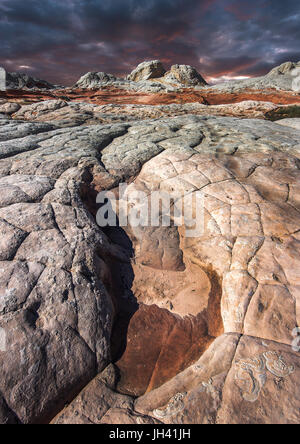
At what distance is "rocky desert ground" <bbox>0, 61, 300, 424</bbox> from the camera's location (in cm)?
238

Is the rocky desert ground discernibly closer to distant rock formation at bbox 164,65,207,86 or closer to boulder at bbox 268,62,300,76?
boulder at bbox 268,62,300,76

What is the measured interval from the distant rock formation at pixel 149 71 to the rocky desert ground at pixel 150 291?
46.4 metres

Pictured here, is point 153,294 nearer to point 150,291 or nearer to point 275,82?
point 150,291

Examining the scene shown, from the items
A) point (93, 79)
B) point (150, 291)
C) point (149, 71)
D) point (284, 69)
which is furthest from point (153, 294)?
point (149, 71)

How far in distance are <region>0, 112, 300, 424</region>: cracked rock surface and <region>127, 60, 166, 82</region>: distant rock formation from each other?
155 feet

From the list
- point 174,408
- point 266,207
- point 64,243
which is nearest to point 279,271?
point 266,207

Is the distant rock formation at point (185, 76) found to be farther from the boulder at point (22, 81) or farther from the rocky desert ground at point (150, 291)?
the rocky desert ground at point (150, 291)

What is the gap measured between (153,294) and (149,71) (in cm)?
5121

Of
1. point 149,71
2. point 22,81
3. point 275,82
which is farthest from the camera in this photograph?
point 149,71

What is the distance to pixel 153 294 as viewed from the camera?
3.93 meters

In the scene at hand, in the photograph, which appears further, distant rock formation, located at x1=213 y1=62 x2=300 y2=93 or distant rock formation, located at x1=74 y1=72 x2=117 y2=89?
distant rock formation, located at x1=74 y1=72 x2=117 y2=89

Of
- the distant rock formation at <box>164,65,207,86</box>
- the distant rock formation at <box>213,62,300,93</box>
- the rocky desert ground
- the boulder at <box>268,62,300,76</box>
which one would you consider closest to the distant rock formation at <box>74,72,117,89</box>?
the distant rock formation at <box>164,65,207,86</box>

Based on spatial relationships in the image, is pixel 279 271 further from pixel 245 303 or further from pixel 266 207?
pixel 266 207

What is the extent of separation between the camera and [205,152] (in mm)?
5941
